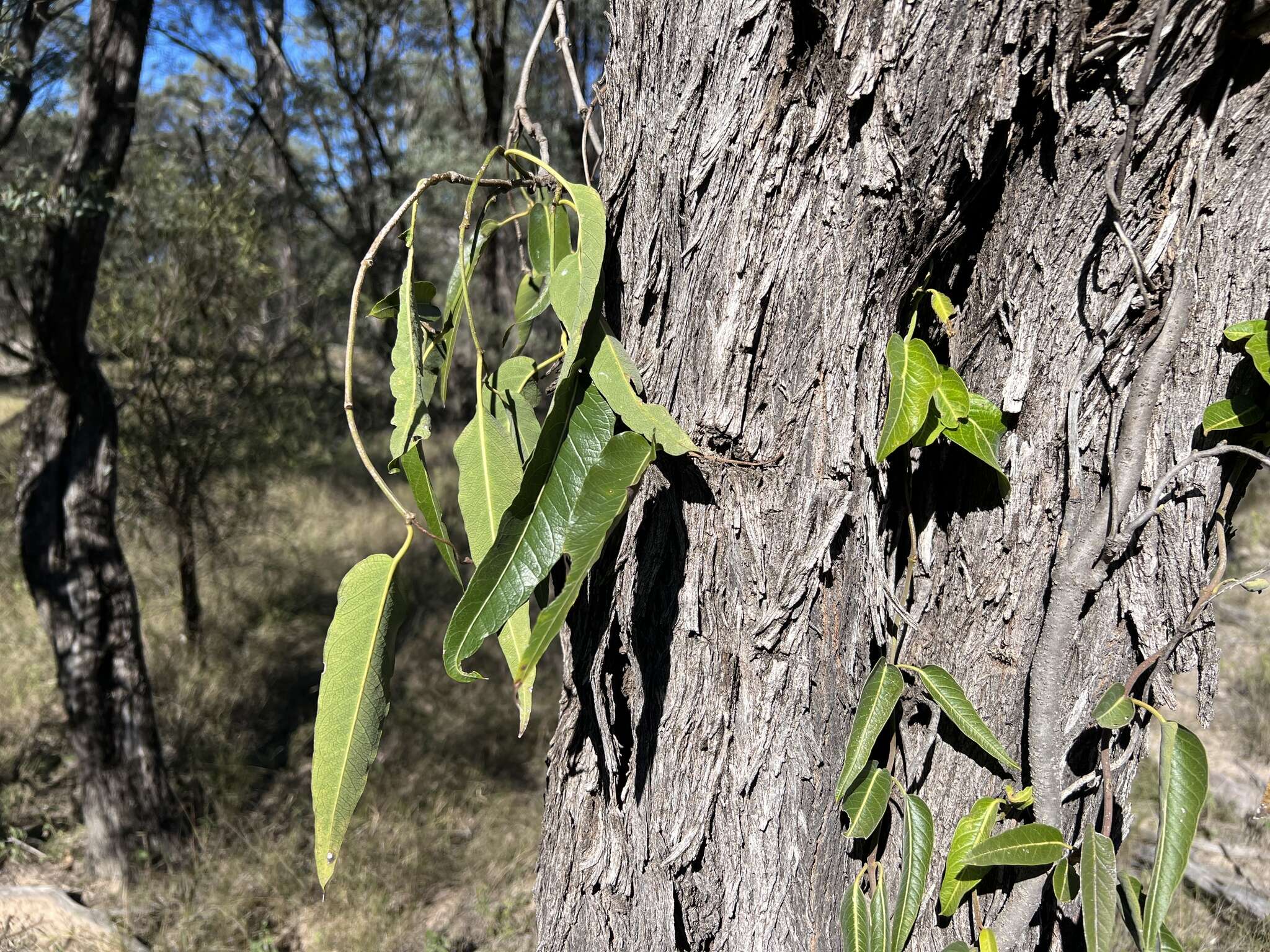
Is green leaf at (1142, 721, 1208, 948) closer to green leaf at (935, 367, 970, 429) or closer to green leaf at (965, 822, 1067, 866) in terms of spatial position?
green leaf at (965, 822, 1067, 866)

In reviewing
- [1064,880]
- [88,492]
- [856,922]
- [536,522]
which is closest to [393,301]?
[536,522]

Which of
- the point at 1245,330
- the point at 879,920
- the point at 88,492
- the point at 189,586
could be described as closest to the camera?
the point at 1245,330

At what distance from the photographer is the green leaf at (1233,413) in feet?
2.78

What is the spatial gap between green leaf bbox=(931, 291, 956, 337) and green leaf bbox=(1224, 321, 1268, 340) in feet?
0.85

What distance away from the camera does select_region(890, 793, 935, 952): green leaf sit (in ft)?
3.03

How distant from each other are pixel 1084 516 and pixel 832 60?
53 cm

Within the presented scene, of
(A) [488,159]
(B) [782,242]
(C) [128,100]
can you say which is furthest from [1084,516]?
(C) [128,100]

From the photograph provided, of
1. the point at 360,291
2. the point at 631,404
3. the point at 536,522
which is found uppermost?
the point at 360,291

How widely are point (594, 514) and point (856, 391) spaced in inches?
12.7

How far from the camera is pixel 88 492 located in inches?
107

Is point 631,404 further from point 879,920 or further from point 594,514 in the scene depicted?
point 879,920

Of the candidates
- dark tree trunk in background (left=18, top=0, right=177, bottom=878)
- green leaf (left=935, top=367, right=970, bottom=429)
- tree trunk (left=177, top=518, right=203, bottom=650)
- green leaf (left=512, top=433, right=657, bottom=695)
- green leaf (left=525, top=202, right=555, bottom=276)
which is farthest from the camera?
tree trunk (left=177, top=518, right=203, bottom=650)

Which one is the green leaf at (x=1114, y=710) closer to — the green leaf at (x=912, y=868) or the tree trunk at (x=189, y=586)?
the green leaf at (x=912, y=868)

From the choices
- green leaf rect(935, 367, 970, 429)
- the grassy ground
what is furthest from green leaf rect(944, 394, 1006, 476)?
the grassy ground
